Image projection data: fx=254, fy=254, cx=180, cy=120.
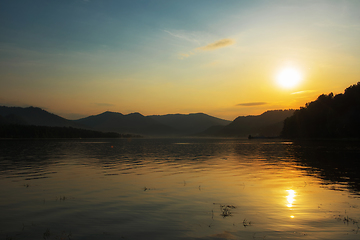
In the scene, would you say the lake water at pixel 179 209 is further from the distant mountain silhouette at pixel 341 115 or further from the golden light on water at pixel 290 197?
the distant mountain silhouette at pixel 341 115

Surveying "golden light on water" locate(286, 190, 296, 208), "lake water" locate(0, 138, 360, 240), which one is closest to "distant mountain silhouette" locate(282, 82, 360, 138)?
"lake water" locate(0, 138, 360, 240)

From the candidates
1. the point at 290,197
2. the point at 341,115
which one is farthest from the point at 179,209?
the point at 341,115

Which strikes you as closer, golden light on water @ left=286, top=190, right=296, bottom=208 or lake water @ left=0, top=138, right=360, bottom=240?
lake water @ left=0, top=138, right=360, bottom=240

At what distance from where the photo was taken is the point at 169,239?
12195 millimetres

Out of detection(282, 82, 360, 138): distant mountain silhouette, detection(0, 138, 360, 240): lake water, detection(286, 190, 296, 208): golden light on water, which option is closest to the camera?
detection(0, 138, 360, 240): lake water

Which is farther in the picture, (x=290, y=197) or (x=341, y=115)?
(x=341, y=115)

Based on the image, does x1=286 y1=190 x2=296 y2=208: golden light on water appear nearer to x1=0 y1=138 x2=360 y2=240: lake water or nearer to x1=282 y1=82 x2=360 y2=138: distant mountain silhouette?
x1=0 y1=138 x2=360 y2=240: lake water

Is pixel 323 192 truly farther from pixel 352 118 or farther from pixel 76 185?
pixel 352 118

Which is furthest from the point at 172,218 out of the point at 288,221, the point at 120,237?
the point at 288,221

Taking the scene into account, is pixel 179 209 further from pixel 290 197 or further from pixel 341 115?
pixel 341 115

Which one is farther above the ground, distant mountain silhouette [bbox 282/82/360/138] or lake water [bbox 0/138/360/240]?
distant mountain silhouette [bbox 282/82/360/138]

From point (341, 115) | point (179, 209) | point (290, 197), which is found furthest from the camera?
point (341, 115)

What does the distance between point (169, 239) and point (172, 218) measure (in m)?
3.44

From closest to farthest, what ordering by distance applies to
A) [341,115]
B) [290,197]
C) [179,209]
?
[179,209] → [290,197] → [341,115]
